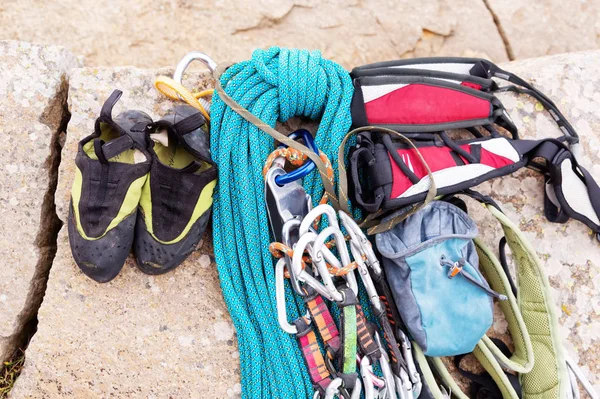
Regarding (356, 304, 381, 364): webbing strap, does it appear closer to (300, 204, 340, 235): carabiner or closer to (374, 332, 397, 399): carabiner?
(374, 332, 397, 399): carabiner

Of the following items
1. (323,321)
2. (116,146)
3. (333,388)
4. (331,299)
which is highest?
(116,146)

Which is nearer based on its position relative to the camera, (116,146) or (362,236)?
(116,146)

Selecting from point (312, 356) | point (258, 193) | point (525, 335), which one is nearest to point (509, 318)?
point (525, 335)

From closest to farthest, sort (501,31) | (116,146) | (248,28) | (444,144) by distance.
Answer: (116,146) → (444,144) → (248,28) → (501,31)

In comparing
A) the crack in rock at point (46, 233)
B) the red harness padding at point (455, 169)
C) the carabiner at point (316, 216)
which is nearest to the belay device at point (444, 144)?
the red harness padding at point (455, 169)

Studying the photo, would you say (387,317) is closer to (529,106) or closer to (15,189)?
(529,106)

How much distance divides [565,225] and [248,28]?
2.17 m

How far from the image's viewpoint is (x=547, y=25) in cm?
342

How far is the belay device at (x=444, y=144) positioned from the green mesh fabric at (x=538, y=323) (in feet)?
0.85

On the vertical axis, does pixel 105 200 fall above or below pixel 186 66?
below

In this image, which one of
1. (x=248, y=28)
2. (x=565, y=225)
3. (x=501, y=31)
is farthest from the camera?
(x=501, y=31)

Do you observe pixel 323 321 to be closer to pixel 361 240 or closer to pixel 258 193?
pixel 361 240

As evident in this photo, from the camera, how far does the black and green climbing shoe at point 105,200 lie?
4.94 feet

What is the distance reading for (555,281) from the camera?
203cm
